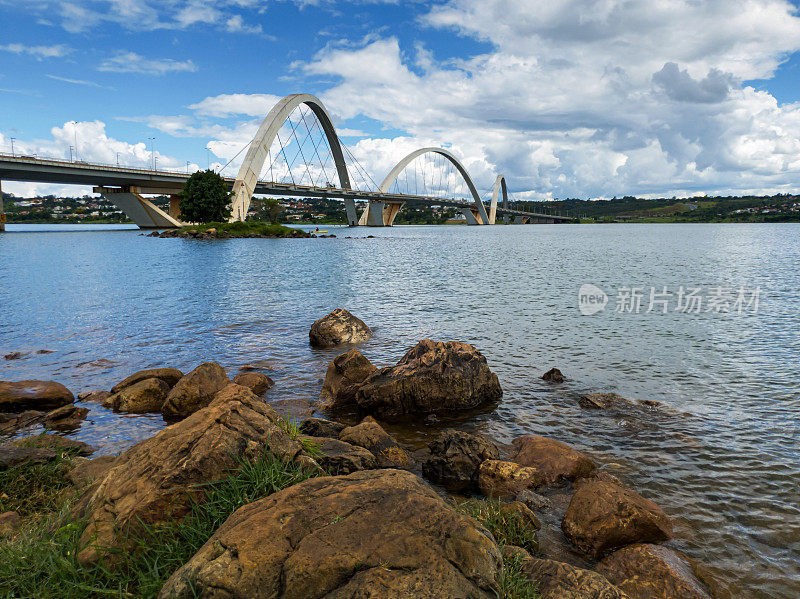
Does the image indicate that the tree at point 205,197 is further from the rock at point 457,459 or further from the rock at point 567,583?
the rock at point 567,583

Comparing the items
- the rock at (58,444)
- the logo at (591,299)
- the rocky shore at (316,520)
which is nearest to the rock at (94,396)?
the rock at (58,444)

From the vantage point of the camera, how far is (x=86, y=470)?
6191mm

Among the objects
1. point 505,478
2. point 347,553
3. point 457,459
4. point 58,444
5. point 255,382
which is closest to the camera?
point 347,553

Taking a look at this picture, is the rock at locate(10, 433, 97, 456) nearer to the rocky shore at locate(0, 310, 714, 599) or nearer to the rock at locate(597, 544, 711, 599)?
the rocky shore at locate(0, 310, 714, 599)

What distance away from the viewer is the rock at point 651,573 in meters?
4.81

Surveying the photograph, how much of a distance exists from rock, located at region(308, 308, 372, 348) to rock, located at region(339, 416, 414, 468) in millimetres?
7712

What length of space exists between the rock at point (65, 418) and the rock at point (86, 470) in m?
2.98

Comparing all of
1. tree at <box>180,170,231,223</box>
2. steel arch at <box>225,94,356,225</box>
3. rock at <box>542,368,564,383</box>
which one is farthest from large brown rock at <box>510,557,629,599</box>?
steel arch at <box>225,94,356,225</box>

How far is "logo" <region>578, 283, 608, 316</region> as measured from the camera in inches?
864

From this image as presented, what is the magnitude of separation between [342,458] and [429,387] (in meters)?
4.40

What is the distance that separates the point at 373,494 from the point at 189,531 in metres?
1.59

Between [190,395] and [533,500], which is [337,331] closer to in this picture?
[190,395]

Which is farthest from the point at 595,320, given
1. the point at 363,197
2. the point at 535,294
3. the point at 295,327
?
the point at 363,197

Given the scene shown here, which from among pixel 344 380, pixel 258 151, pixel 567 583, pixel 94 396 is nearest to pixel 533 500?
pixel 567 583
